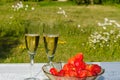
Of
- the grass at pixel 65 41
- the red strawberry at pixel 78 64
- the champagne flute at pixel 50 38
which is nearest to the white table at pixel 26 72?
the champagne flute at pixel 50 38

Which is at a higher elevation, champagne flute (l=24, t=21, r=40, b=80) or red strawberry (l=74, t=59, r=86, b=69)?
champagne flute (l=24, t=21, r=40, b=80)

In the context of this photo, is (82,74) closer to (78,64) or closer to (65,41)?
(78,64)

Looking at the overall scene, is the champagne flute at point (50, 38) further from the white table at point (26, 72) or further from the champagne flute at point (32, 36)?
the white table at point (26, 72)

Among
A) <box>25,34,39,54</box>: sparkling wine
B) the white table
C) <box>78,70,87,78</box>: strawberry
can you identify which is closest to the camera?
<box>78,70,87,78</box>: strawberry

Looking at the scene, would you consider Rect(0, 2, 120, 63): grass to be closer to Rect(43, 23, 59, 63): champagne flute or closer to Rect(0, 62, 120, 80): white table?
Rect(0, 62, 120, 80): white table

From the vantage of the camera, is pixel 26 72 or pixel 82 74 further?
pixel 26 72

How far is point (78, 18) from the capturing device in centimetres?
954

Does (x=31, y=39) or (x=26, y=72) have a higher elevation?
(x=31, y=39)

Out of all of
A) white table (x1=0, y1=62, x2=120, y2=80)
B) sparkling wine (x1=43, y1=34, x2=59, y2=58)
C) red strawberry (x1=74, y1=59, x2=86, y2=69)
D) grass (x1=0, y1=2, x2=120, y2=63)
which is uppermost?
sparkling wine (x1=43, y1=34, x2=59, y2=58)

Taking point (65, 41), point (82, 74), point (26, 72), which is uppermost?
point (82, 74)

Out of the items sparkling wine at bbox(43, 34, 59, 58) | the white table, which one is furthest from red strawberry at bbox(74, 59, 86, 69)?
the white table

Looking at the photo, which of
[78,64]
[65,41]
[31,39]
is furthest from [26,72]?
[65,41]

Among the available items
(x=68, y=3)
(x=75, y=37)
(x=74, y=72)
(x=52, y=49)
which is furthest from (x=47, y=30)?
(x=68, y=3)

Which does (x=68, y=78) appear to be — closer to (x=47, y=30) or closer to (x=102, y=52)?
(x=47, y=30)
